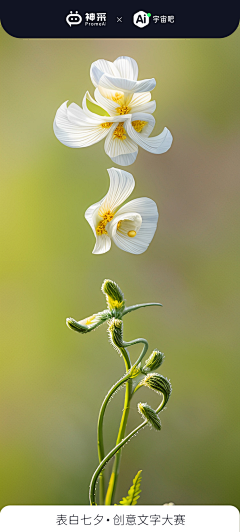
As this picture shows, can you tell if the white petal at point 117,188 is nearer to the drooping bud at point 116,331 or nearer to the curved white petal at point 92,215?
the curved white petal at point 92,215

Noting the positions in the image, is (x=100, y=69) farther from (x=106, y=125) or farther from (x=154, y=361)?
(x=154, y=361)

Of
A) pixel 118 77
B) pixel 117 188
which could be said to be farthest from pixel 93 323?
pixel 118 77

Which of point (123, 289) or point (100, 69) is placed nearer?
point (100, 69)
